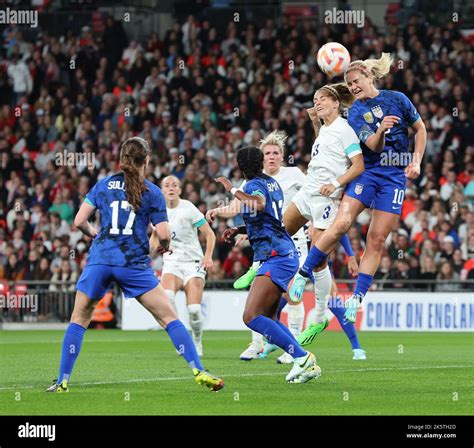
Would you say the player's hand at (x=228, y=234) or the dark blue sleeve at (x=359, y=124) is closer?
the player's hand at (x=228, y=234)

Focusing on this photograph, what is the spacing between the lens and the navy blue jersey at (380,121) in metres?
12.0

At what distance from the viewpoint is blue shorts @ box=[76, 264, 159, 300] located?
9.72 metres

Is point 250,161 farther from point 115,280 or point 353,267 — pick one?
point 353,267

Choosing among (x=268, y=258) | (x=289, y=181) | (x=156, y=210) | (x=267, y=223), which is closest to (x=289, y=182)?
(x=289, y=181)

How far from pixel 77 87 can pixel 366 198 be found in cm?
1873

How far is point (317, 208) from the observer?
1275 centimetres

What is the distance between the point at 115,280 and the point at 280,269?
171 centimetres

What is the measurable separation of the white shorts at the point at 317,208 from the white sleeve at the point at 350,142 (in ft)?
2.38

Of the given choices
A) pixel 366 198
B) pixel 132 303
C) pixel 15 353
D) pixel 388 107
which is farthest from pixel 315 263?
pixel 132 303

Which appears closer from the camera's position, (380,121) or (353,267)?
(380,121)

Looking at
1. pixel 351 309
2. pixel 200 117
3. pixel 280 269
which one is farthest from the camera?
pixel 200 117

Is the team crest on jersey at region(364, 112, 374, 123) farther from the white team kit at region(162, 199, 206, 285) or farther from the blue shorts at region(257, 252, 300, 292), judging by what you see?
the white team kit at region(162, 199, 206, 285)

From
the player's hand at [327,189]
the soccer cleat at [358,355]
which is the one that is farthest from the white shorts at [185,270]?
the player's hand at [327,189]

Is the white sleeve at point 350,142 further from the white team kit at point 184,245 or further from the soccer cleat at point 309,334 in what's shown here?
the white team kit at point 184,245
